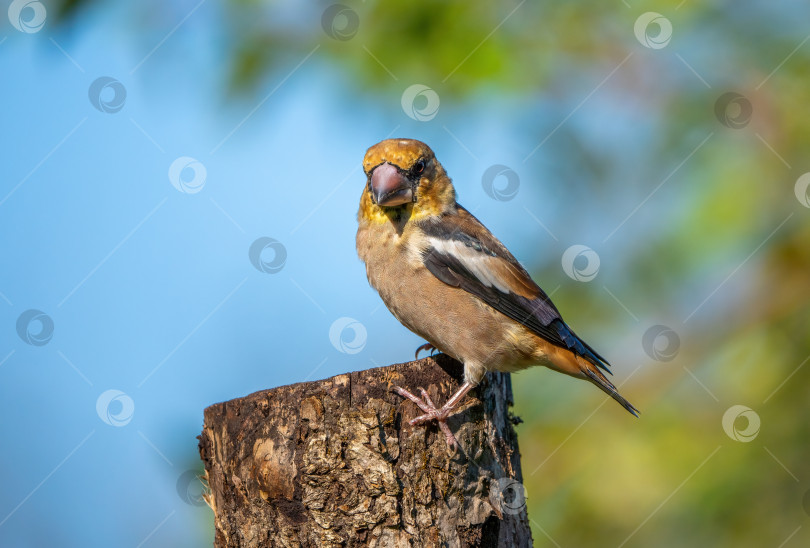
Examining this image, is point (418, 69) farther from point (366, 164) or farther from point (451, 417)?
point (451, 417)

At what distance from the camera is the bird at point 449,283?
4.78 m

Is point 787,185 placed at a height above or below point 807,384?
above

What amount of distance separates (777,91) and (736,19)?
2.08 ft

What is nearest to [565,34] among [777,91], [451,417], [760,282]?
[777,91]

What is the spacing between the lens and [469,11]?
4.70 meters
